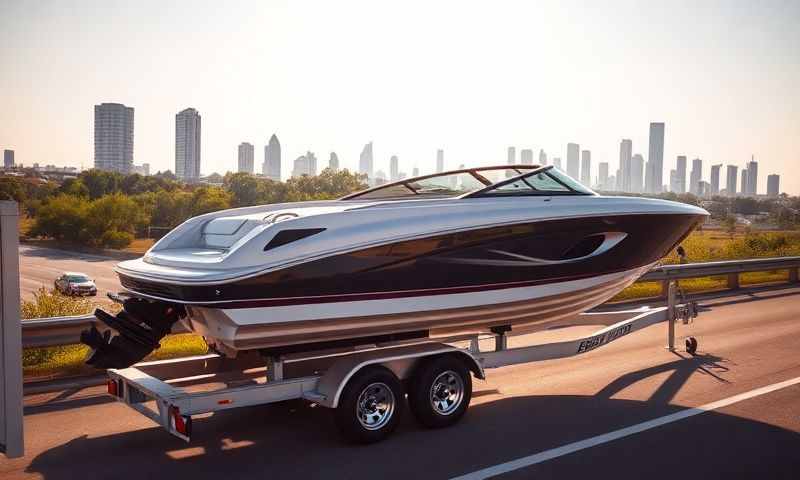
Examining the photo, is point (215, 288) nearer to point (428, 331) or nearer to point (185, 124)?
point (428, 331)

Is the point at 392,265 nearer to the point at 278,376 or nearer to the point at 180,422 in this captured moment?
the point at 278,376

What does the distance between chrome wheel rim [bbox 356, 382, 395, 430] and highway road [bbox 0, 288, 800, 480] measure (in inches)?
8.3

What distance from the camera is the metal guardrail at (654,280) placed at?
7.93 m

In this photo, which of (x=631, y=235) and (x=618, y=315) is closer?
(x=631, y=235)

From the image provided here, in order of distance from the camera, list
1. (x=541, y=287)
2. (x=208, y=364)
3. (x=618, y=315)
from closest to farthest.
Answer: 1. (x=208, y=364)
2. (x=541, y=287)
3. (x=618, y=315)

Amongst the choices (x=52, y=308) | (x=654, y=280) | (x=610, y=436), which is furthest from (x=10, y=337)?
(x=654, y=280)

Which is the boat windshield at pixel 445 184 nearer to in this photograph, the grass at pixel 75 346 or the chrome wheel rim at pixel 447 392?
the chrome wheel rim at pixel 447 392

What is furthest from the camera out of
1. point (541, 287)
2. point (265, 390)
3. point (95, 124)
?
point (95, 124)

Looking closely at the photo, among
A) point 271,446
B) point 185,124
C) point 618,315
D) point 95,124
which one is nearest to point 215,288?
point 271,446

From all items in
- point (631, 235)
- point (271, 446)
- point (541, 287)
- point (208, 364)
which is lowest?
point (271, 446)

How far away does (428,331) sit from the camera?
727 centimetres

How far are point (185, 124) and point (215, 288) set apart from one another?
124269 mm

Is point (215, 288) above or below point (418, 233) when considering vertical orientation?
below

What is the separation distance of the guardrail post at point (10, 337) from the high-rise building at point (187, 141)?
357 feet
